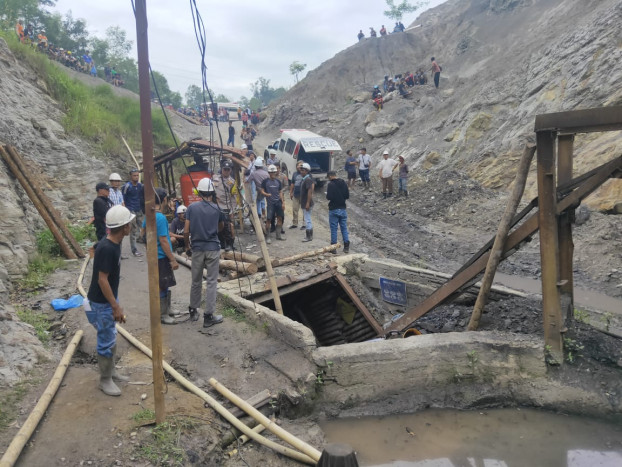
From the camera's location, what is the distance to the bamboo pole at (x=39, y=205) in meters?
8.12

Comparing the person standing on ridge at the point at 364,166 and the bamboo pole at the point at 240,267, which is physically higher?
the person standing on ridge at the point at 364,166

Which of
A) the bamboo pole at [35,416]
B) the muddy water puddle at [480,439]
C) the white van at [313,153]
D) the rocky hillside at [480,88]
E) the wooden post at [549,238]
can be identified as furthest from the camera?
the white van at [313,153]

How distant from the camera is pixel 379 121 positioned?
2480 cm

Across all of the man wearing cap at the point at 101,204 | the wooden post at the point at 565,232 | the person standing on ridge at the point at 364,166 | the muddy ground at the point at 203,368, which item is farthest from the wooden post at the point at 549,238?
the person standing on ridge at the point at 364,166

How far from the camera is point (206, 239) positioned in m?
5.57

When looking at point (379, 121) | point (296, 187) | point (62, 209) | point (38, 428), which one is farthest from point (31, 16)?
point (38, 428)

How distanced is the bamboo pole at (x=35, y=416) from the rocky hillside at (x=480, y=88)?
10636 mm

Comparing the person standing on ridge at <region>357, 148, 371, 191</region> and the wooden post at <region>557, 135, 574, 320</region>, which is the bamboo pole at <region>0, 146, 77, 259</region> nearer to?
the wooden post at <region>557, 135, 574, 320</region>

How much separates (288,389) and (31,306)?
4.00 meters

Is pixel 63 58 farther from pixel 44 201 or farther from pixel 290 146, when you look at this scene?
pixel 44 201

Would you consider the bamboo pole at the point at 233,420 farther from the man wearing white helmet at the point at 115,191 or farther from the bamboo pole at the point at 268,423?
the man wearing white helmet at the point at 115,191

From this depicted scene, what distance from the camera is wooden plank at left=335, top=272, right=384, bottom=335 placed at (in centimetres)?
798

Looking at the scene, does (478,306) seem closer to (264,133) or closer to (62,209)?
(62,209)

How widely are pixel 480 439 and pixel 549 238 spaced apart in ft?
7.37
